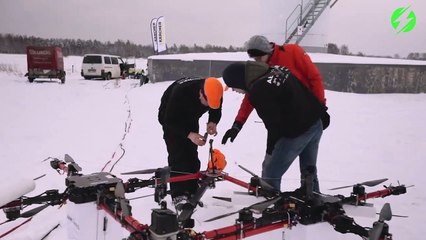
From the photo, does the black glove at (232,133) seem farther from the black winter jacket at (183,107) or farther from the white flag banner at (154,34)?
the white flag banner at (154,34)

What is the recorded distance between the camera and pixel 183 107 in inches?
132

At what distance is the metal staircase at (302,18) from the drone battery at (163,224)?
43.9 feet

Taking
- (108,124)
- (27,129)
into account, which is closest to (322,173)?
(108,124)

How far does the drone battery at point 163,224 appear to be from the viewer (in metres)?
1.56

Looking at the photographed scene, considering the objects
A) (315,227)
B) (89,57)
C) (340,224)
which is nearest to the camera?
(340,224)

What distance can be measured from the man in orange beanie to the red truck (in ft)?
56.3

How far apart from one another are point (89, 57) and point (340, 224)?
2176 cm

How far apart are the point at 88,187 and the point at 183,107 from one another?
1.25 meters

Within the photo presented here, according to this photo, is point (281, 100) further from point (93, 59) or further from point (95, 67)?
point (93, 59)

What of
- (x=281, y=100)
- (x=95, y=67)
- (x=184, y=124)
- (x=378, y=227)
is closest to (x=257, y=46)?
(x=281, y=100)

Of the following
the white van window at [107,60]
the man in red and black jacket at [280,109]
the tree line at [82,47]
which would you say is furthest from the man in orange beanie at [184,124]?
the tree line at [82,47]

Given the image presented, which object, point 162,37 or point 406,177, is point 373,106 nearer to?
point 406,177

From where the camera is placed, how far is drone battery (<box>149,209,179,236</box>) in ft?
5.12

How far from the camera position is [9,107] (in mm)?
9664
